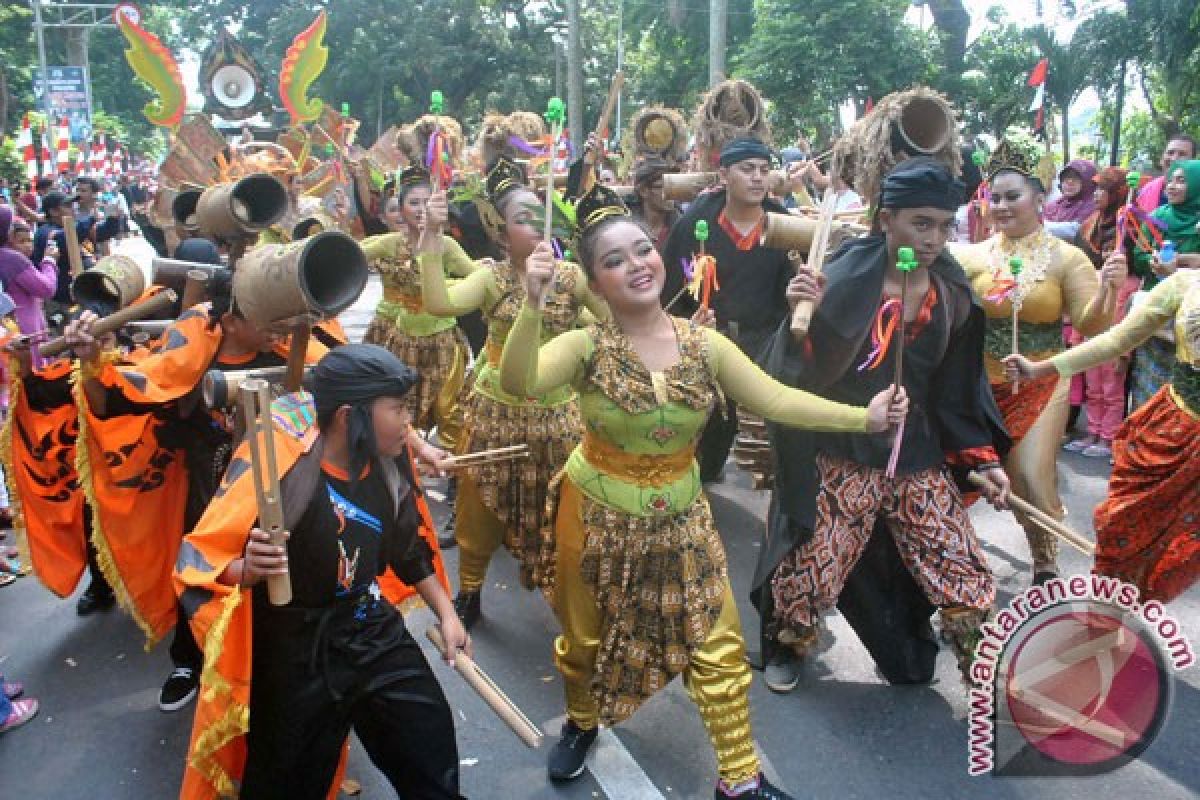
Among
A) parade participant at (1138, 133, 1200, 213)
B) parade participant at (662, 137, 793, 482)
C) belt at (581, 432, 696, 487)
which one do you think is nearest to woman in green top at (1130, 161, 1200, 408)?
parade participant at (1138, 133, 1200, 213)

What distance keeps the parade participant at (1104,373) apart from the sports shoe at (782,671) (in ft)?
13.9

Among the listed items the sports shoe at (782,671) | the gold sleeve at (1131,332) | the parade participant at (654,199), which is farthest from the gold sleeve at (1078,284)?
the parade participant at (654,199)

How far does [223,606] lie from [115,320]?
147cm

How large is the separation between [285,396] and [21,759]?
2.00m

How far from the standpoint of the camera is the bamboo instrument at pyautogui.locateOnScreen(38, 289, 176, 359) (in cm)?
340

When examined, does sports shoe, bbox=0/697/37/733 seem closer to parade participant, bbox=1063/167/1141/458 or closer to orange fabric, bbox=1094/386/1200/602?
orange fabric, bbox=1094/386/1200/602

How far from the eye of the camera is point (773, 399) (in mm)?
3131

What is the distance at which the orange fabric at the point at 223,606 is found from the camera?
2432 mm

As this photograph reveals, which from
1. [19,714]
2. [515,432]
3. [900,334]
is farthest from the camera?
[515,432]

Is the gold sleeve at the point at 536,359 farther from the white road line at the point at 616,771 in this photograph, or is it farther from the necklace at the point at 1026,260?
the necklace at the point at 1026,260

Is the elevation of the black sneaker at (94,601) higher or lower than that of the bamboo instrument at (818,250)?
lower

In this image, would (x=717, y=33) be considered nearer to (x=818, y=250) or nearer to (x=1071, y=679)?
(x=818, y=250)

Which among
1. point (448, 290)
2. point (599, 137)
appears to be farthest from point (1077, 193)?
point (448, 290)

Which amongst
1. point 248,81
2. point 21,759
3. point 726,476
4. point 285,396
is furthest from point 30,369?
point 248,81
